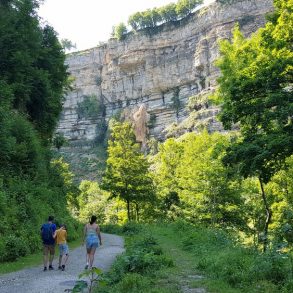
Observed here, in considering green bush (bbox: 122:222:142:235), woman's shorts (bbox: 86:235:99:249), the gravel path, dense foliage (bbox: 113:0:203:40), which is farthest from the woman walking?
dense foliage (bbox: 113:0:203:40)

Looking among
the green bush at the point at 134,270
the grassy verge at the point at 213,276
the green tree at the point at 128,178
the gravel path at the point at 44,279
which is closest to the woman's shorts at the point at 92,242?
the gravel path at the point at 44,279

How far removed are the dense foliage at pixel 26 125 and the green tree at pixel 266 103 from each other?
31.2ft

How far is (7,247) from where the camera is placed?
14312mm

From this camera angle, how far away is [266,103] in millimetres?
14648

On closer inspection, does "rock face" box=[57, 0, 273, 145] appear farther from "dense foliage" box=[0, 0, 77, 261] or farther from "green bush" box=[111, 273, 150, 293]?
"green bush" box=[111, 273, 150, 293]

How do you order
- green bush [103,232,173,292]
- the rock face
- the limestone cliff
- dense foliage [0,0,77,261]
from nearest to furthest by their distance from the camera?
green bush [103,232,173,292], dense foliage [0,0,77,261], the rock face, the limestone cliff

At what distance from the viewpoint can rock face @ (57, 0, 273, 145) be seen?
85.4 m

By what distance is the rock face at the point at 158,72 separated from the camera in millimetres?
85375

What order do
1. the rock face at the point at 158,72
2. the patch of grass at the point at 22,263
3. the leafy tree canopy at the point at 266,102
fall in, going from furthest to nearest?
the rock face at the point at 158,72 → the leafy tree canopy at the point at 266,102 → the patch of grass at the point at 22,263

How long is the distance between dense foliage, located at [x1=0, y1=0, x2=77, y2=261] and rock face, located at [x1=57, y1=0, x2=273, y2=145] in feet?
150

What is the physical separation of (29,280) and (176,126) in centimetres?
7261

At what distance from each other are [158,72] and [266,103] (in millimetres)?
83879

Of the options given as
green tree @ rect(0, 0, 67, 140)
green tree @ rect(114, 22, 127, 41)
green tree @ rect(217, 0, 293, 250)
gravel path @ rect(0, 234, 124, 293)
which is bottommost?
gravel path @ rect(0, 234, 124, 293)

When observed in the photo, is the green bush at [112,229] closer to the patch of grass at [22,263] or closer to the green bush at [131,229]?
the green bush at [131,229]
